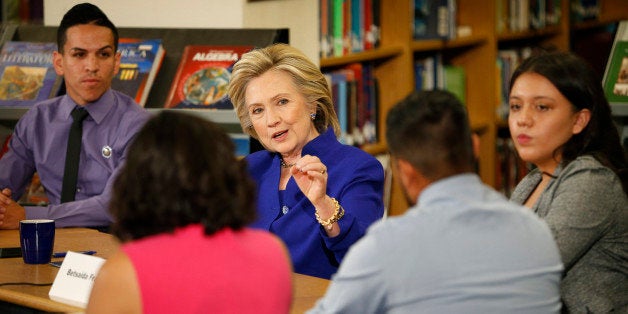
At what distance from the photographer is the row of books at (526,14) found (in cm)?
570

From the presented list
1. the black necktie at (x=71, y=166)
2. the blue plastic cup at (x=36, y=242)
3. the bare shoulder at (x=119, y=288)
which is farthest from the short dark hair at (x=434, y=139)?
the black necktie at (x=71, y=166)

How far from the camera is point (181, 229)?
4.67 ft

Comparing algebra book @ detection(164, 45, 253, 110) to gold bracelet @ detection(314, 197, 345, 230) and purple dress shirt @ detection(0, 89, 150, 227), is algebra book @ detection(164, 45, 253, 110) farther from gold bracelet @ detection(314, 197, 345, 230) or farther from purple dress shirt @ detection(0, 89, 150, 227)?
gold bracelet @ detection(314, 197, 345, 230)

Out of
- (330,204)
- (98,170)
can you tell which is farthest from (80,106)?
(330,204)

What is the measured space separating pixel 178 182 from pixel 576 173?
1.05m

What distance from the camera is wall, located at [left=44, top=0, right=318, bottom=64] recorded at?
3.92 metres

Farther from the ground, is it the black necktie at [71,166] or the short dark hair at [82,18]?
the short dark hair at [82,18]

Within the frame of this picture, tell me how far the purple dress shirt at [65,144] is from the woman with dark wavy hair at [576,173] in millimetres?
1532

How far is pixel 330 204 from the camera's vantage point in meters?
2.45

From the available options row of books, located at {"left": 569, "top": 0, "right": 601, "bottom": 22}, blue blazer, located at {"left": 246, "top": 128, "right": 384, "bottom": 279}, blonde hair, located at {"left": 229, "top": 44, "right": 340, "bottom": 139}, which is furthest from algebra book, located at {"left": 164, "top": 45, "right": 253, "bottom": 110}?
row of books, located at {"left": 569, "top": 0, "right": 601, "bottom": 22}

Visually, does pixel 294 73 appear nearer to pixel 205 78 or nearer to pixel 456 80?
pixel 205 78

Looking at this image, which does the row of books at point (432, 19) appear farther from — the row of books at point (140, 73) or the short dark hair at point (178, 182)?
the short dark hair at point (178, 182)

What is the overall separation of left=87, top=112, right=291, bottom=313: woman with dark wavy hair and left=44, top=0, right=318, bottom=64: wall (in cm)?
251

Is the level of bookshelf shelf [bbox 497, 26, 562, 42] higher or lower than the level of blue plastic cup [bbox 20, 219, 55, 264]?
higher
